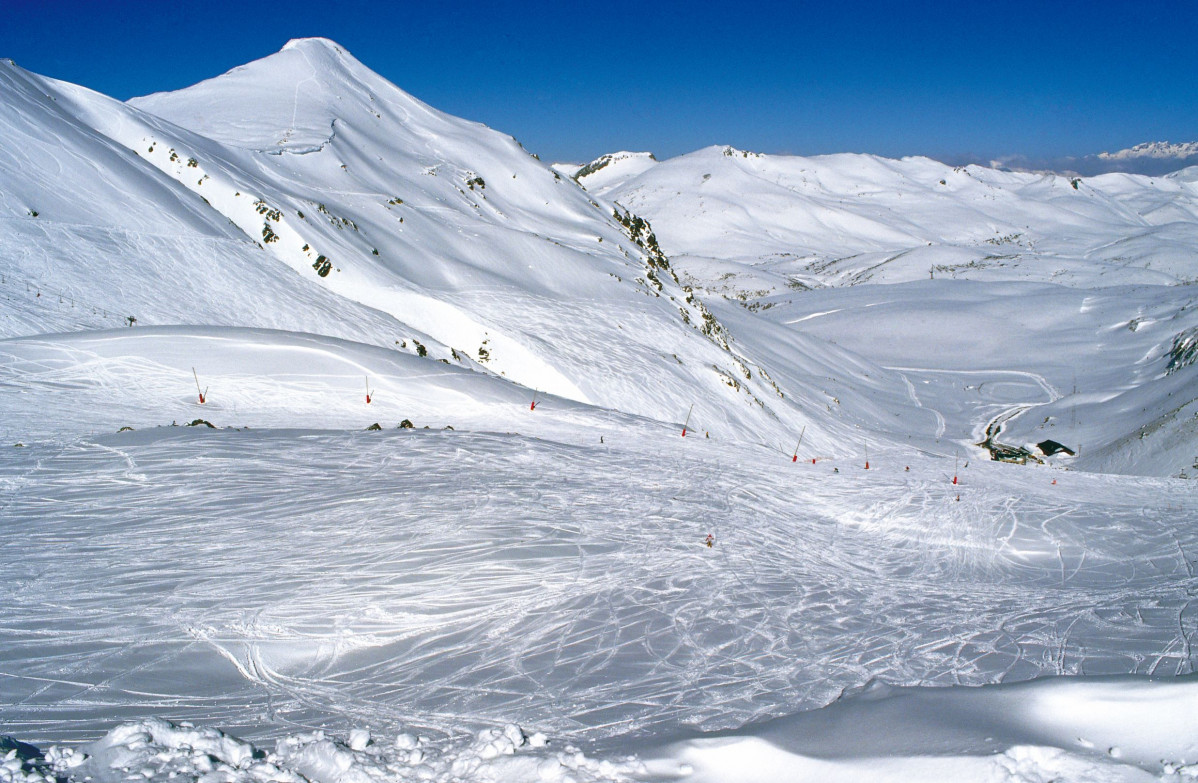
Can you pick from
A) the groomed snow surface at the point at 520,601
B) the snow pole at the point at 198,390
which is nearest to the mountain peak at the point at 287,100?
the snow pole at the point at 198,390

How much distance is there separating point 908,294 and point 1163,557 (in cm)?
7176

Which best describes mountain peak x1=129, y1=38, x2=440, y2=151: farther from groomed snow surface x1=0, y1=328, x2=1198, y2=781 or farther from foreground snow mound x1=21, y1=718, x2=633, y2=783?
foreground snow mound x1=21, y1=718, x2=633, y2=783

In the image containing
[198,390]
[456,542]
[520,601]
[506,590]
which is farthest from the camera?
[198,390]

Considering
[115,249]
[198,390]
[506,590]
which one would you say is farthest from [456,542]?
[115,249]

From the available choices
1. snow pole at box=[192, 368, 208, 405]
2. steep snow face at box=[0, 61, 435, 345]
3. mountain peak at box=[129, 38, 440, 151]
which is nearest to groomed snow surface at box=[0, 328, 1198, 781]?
snow pole at box=[192, 368, 208, 405]

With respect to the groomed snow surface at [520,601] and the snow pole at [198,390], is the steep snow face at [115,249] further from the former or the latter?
the snow pole at [198,390]

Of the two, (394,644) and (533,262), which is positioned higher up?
(533,262)

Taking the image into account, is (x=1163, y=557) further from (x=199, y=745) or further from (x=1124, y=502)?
(x=199, y=745)

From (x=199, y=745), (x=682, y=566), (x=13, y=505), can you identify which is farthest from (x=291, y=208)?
(x=199, y=745)

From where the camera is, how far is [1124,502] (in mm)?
14242

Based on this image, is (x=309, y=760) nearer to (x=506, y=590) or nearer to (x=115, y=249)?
(x=506, y=590)

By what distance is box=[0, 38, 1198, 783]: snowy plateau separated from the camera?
4.54m

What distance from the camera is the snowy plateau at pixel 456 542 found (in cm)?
454

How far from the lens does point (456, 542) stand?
8.30m
